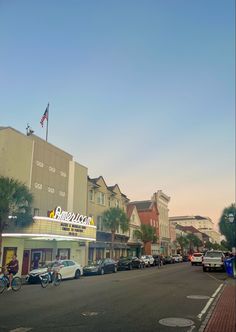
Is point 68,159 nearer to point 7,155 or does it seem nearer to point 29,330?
point 7,155

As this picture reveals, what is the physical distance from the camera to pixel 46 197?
32.5 m

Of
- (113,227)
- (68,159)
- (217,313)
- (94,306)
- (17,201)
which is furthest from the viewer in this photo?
(113,227)

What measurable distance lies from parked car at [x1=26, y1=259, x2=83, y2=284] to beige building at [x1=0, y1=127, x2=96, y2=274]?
490 centimetres

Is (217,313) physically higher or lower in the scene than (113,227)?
lower

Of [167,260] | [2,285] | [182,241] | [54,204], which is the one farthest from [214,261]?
[182,241]

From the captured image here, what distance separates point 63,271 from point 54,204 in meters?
12.2

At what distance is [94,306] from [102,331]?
3.55 metres

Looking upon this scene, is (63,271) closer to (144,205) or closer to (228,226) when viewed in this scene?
(228,226)

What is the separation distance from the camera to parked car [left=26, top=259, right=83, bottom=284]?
21.1 m

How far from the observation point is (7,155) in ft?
89.7

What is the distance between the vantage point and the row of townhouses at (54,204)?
27.7m

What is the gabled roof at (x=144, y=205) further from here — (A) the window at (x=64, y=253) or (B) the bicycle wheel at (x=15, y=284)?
(B) the bicycle wheel at (x=15, y=284)

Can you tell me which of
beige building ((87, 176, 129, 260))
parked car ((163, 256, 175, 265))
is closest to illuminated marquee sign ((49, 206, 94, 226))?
beige building ((87, 176, 129, 260))

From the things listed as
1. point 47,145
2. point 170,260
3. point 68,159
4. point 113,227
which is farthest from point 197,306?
point 170,260
